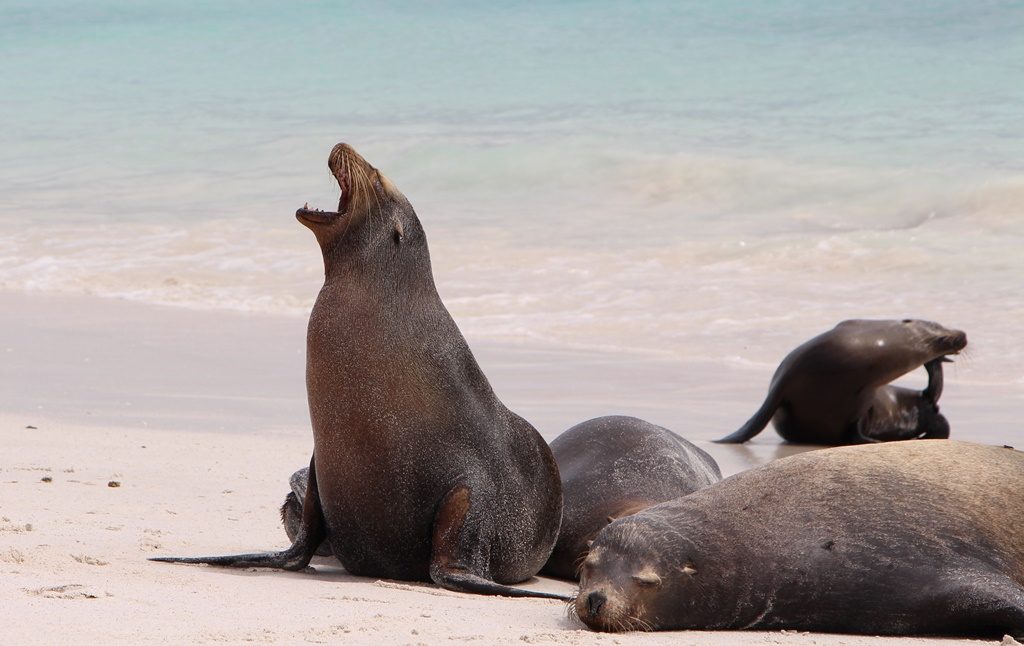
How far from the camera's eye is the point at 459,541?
451 cm

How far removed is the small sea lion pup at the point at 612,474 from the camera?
5.32m

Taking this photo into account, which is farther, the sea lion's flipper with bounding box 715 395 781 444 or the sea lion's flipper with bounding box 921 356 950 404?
the sea lion's flipper with bounding box 921 356 950 404

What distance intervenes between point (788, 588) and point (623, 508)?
4.90ft

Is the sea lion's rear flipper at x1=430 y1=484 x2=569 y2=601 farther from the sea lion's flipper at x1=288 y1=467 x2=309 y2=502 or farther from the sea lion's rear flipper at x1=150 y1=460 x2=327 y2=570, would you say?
the sea lion's flipper at x1=288 y1=467 x2=309 y2=502

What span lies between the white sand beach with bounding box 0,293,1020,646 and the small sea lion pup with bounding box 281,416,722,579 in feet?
1.05

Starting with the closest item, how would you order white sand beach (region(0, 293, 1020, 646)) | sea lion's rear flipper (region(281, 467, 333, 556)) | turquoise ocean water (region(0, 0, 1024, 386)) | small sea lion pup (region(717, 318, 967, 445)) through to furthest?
white sand beach (region(0, 293, 1020, 646)) < sea lion's rear flipper (region(281, 467, 333, 556)) < small sea lion pup (region(717, 318, 967, 445)) < turquoise ocean water (region(0, 0, 1024, 386))

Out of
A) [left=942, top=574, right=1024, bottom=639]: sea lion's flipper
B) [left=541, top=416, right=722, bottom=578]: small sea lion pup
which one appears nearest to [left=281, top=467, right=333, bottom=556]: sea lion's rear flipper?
[left=541, top=416, right=722, bottom=578]: small sea lion pup

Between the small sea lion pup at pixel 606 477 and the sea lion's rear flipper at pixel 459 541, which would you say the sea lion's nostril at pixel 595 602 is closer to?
the sea lion's rear flipper at pixel 459 541

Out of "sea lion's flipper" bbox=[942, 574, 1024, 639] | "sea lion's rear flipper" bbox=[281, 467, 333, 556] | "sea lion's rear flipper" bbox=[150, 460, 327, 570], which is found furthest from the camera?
"sea lion's rear flipper" bbox=[281, 467, 333, 556]

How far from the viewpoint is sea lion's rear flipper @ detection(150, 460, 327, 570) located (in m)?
4.51

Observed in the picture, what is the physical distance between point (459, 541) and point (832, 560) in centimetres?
113

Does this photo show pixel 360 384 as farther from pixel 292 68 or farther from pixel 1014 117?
pixel 292 68

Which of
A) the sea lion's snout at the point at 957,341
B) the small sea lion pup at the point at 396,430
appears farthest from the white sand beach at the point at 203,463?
the sea lion's snout at the point at 957,341

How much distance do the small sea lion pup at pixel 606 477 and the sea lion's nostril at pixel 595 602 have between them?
1403mm
